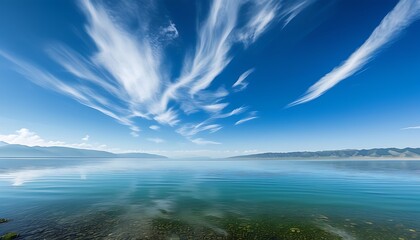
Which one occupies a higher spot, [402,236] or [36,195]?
[36,195]

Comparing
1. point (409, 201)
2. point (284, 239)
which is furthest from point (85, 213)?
point (409, 201)

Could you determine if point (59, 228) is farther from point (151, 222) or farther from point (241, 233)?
point (241, 233)

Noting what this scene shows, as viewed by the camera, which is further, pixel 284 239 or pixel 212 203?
pixel 212 203

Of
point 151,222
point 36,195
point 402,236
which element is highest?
point 36,195

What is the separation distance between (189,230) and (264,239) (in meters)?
6.10

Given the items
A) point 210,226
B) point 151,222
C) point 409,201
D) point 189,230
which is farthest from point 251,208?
point 409,201

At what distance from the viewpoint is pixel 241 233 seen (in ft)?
53.2

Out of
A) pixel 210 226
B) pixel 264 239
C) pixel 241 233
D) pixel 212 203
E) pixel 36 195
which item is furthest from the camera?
pixel 36 195

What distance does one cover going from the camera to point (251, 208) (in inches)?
958

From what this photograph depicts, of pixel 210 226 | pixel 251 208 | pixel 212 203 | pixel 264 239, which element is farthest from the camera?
pixel 212 203

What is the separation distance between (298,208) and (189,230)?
49.2ft

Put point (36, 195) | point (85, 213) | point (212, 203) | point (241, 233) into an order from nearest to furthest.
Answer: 1. point (241, 233)
2. point (85, 213)
3. point (212, 203)
4. point (36, 195)

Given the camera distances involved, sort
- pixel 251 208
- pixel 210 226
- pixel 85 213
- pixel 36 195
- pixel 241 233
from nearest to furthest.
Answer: pixel 241 233 < pixel 210 226 < pixel 85 213 < pixel 251 208 < pixel 36 195

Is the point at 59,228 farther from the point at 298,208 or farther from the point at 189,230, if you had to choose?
the point at 298,208
